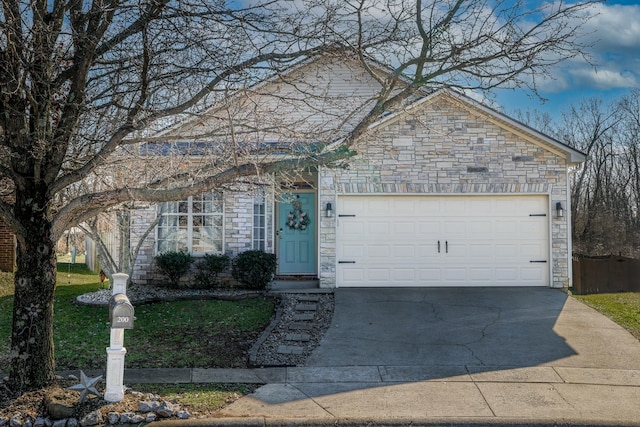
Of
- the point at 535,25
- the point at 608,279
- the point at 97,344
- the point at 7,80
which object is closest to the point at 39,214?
the point at 7,80

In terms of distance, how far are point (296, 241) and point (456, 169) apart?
4.24 m

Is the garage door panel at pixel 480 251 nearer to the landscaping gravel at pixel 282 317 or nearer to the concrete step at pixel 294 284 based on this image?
the landscaping gravel at pixel 282 317

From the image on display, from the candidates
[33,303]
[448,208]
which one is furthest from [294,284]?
[33,303]

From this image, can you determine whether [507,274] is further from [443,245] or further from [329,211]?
[329,211]

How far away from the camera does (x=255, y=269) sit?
12781 millimetres

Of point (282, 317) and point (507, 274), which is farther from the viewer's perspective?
point (507, 274)

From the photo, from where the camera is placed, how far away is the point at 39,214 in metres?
6.18

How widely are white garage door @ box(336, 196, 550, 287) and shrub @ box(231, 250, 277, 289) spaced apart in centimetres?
163

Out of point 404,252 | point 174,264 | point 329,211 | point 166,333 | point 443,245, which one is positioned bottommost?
point 166,333

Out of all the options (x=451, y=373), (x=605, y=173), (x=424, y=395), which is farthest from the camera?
(x=605, y=173)

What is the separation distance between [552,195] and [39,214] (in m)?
10.5

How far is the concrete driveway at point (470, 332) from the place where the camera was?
7906mm

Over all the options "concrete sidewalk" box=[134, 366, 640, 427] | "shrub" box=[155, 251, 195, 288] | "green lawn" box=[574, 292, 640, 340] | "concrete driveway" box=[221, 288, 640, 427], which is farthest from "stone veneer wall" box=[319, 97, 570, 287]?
Result: "concrete sidewalk" box=[134, 366, 640, 427]

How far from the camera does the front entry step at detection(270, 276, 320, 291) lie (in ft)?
42.1
